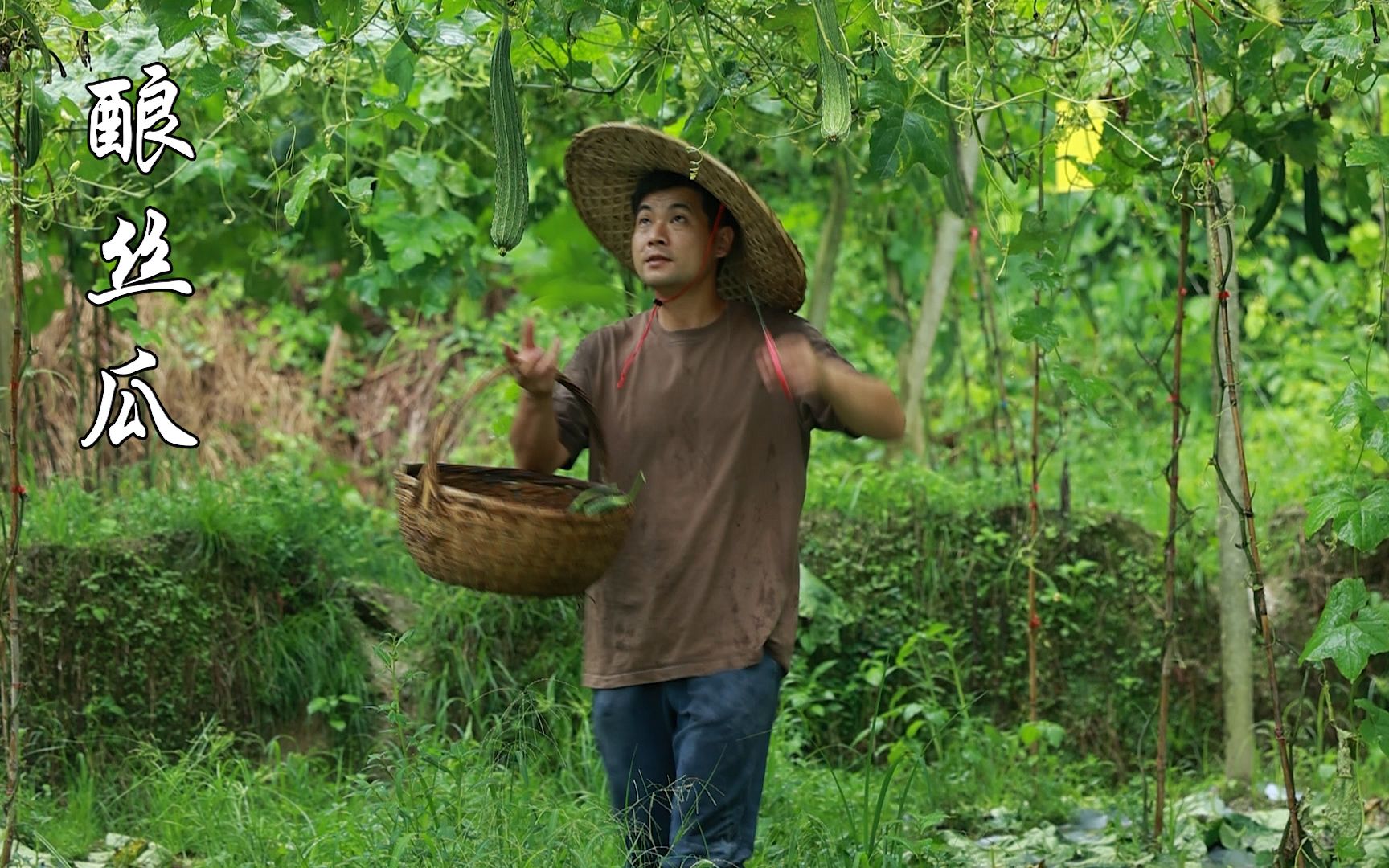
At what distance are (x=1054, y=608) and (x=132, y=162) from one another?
A: 331 cm

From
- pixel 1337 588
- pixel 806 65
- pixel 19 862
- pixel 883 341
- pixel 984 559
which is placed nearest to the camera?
pixel 1337 588

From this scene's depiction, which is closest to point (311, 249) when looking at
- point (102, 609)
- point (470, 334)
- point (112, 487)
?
point (112, 487)

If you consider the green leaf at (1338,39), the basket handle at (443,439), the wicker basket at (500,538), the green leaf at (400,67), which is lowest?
the wicker basket at (500,538)

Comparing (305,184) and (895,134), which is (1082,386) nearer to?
(895,134)

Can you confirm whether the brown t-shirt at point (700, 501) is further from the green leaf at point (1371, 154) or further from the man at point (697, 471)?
the green leaf at point (1371, 154)

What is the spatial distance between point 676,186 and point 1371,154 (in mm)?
1358

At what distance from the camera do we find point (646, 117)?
486 centimetres

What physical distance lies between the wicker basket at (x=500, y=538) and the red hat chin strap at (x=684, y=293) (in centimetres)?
47

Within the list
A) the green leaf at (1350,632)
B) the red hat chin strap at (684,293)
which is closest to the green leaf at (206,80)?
the red hat chin strap at (684,293)

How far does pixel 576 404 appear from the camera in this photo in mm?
→ 3658

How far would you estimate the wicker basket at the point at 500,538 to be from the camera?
9.94 feet

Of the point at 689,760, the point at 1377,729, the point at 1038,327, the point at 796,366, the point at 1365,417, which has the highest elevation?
the point at 1038,327

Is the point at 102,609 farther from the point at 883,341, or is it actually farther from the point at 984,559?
the point at 883,341

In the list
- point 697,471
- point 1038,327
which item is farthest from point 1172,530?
point 697,471
